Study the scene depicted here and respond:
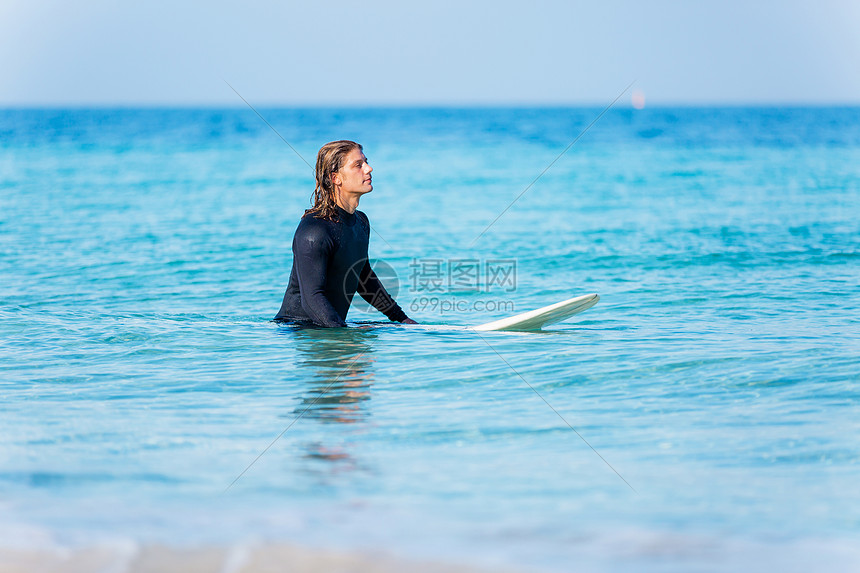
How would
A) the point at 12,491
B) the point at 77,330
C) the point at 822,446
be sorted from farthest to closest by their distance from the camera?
1. the point at 77,330
2. the point at 822,446
3. the point at 12,491

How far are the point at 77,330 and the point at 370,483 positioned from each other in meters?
4.62

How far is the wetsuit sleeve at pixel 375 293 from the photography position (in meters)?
6.96

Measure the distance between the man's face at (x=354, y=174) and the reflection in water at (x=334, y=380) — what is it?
110 centimetres

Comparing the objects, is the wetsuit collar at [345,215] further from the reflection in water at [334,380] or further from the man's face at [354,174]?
the reflection in water at [334,380]

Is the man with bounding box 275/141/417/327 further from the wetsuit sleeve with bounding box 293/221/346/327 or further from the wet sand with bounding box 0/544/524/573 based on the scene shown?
the wet sand with bounding box 0/544/524/573

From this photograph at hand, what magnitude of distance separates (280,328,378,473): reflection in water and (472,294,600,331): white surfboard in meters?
1.14

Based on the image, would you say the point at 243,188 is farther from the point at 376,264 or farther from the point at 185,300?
the point at 185,300

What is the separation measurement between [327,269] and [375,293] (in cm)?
72

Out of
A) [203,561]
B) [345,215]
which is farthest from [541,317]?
[203,561]

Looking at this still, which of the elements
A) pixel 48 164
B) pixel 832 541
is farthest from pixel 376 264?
pixel 48 164

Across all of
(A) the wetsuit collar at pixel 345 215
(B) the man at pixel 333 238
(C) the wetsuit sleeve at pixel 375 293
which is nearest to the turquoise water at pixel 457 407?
(C) the wetsuit sleeve at pixel 375 293

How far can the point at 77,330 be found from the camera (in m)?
7.63

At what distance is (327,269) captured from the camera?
651cm

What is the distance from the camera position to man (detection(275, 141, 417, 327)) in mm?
6371
